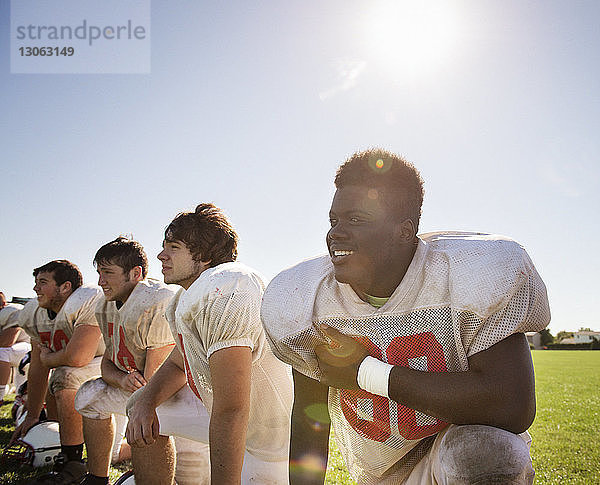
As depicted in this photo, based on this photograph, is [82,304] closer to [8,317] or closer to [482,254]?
[8,317]

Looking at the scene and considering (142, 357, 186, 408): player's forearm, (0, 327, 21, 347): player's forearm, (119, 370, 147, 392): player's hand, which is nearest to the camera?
(142, 357, 186, 408): player's forearm

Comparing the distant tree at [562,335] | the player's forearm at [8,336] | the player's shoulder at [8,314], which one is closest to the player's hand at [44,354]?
the player's forearm at [8,336]

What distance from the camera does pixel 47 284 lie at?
17.4 ft

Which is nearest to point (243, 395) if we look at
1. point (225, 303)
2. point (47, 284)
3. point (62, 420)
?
point (225, 303)

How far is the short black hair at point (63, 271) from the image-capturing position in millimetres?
5301

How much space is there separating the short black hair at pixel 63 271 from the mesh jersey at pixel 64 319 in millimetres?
367

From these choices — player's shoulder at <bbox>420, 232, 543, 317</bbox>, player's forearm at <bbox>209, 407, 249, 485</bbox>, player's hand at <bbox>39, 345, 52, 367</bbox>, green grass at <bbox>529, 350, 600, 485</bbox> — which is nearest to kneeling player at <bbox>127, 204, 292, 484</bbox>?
player's forearm at <bbox>209, 407, 249, 485</bbox>

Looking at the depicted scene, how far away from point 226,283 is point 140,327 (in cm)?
157

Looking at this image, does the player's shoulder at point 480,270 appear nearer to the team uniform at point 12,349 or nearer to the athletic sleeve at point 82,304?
the athletic sleeve at point 82,304

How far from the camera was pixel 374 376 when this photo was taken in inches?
73.4

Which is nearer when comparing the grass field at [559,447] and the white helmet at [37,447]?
the grass field at [559,447]

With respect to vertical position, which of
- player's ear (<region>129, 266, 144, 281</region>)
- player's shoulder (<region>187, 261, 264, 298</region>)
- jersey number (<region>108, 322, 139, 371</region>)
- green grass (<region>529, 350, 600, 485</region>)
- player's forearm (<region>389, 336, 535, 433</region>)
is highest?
player's shoulder (<region>187, 261, 264, 298</region>)

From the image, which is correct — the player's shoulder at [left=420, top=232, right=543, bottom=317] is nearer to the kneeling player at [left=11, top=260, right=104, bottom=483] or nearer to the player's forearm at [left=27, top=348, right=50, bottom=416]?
the kneeling player at [left=11, top=260, right=104, bottom=483]

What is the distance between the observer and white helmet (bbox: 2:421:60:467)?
4.38 m
